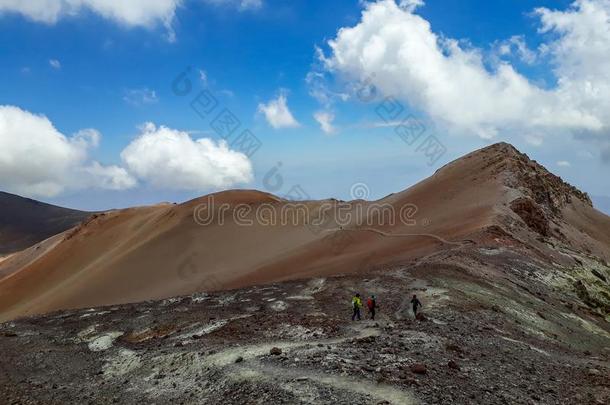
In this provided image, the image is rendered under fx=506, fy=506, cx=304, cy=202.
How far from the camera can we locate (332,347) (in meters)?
14.0

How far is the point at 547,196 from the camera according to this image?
145ft

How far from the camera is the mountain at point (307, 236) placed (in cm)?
3297

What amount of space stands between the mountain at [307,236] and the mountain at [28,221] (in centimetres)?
9089

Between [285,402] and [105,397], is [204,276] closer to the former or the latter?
[105,397]

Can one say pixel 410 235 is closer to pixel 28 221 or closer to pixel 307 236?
pixel 307 236

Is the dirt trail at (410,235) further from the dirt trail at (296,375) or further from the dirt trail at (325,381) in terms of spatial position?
the dirt trail at (325,381)

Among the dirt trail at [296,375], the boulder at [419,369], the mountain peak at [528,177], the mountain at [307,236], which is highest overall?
the mountain peak at [528,177]

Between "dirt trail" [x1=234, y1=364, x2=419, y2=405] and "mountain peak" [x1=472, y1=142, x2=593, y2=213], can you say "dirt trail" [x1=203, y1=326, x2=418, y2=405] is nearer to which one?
"dirt trail" [x1=234, y1=364, x2=419, y2=405]

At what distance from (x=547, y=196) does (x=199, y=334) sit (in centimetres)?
3668

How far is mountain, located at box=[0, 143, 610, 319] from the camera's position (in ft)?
108

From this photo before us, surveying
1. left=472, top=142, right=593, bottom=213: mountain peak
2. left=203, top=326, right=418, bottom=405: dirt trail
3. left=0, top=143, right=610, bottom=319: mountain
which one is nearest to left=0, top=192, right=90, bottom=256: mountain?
left=0, top=143, right=610, bottom=319: mountain

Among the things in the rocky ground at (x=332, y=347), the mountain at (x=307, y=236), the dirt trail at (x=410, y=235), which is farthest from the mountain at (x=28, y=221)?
the rocky ground at (x=332, y=347)

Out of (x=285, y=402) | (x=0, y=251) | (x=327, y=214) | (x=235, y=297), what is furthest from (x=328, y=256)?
(x=0, y=251)

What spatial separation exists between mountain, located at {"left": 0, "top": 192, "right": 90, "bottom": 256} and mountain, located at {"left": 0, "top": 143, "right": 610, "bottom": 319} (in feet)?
298
